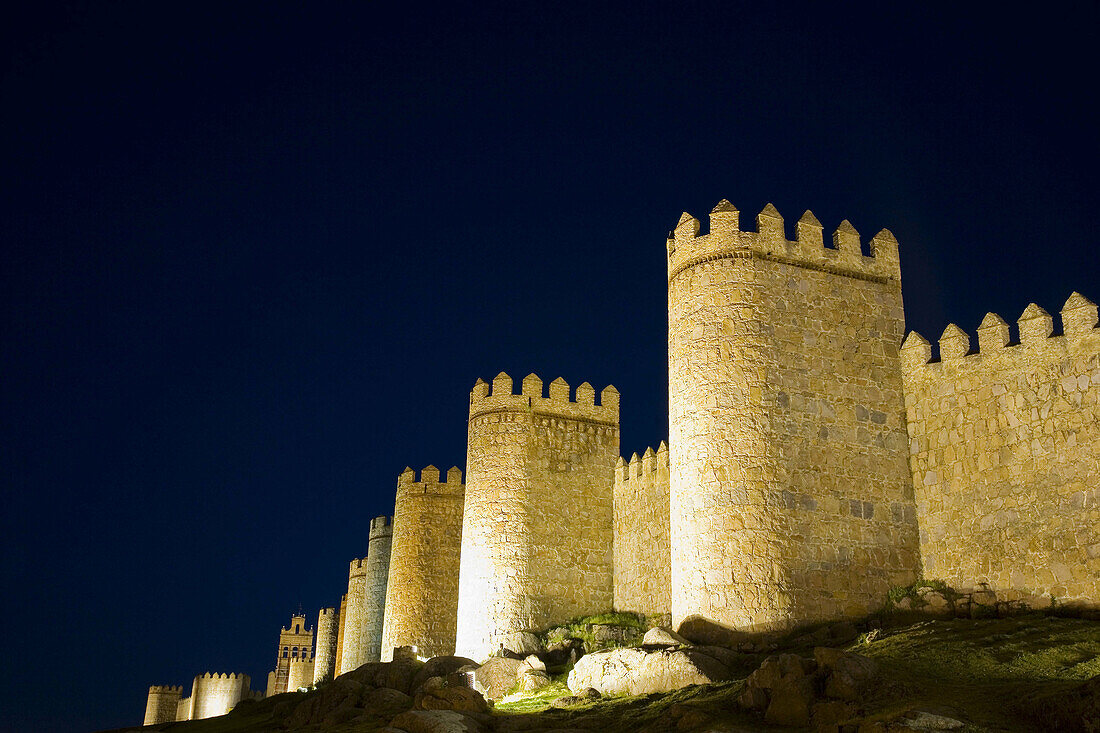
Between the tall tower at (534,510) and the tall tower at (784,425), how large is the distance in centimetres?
569

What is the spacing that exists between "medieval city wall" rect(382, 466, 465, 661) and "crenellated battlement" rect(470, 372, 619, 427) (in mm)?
5056

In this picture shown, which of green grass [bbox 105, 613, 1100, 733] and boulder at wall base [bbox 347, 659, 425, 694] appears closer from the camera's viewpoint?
green grass [bbox 105, 613, 1100, 733]

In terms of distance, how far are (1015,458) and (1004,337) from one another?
197cm

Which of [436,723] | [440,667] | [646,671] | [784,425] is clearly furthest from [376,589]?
[436,723]

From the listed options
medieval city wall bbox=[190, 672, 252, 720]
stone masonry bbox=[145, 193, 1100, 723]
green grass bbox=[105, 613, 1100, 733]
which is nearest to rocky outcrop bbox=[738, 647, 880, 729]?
green grass bbox=[105, 613, 1100, 733]

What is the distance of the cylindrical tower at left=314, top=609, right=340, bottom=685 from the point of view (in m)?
42.5

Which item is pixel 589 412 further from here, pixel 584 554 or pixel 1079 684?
pixel 1079 684

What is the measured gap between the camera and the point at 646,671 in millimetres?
14289

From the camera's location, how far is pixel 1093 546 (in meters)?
14.2

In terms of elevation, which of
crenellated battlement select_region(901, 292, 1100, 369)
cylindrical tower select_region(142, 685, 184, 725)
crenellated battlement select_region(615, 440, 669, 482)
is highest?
crenellated battlement select_region(901, 292, 1100, 369)

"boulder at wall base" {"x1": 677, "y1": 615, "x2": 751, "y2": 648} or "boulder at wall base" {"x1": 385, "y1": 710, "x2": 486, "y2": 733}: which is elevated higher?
"boulder at wall base" {"x1": 677, "y1": 615, "x2": 751, "y2": 648}

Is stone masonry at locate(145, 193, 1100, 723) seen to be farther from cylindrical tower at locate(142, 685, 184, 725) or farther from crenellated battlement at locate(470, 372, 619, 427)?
cylindrical tower at locate(142, 685, 184, 725)

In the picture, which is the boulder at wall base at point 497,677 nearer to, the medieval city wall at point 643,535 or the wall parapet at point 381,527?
the medieval city wall at point 643,535

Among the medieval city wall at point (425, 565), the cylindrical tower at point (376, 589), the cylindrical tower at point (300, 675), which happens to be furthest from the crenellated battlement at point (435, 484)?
the cylindrical tower at point (300, 675)
